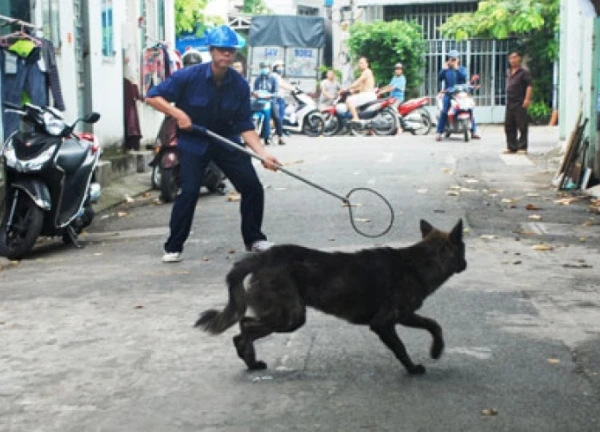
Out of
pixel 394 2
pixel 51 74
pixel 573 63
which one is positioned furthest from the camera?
pixel 394 2

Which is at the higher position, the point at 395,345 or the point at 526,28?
the point at 526,28

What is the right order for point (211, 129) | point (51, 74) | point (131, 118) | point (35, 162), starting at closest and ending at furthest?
point (211, 129) → point (35, 162) → point (51, 74) → point (131, 118)

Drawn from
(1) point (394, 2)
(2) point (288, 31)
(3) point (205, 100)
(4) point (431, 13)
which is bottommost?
(3) point (205, 100)

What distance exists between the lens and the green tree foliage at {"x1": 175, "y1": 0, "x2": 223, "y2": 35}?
34.6 meters

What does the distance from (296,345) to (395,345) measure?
814mm

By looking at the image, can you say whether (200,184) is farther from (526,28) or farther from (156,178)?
(526,28)

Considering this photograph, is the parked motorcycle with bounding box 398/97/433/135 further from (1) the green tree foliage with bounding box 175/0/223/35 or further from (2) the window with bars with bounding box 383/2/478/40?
(1) the green tree foliage with bounding box 175/0/223/35

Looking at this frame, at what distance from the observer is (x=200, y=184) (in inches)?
360

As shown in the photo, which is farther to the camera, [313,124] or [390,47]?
[390,47]

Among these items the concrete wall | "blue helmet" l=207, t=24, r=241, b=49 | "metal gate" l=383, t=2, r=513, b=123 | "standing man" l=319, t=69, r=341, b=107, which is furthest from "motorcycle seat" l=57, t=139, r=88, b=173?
"metal gate" l=383, t=2, r=513, b=123

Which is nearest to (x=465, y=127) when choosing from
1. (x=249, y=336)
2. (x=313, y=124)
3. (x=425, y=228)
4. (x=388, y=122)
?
(x=388, y=122)

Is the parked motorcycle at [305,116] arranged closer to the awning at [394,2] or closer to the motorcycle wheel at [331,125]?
the motorcycle wheel at [331,125]

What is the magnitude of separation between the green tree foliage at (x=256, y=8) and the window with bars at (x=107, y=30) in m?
28.1

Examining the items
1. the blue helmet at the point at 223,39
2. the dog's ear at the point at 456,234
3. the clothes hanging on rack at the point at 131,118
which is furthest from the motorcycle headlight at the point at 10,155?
the clothes hanging on rack at the point at 131,118
